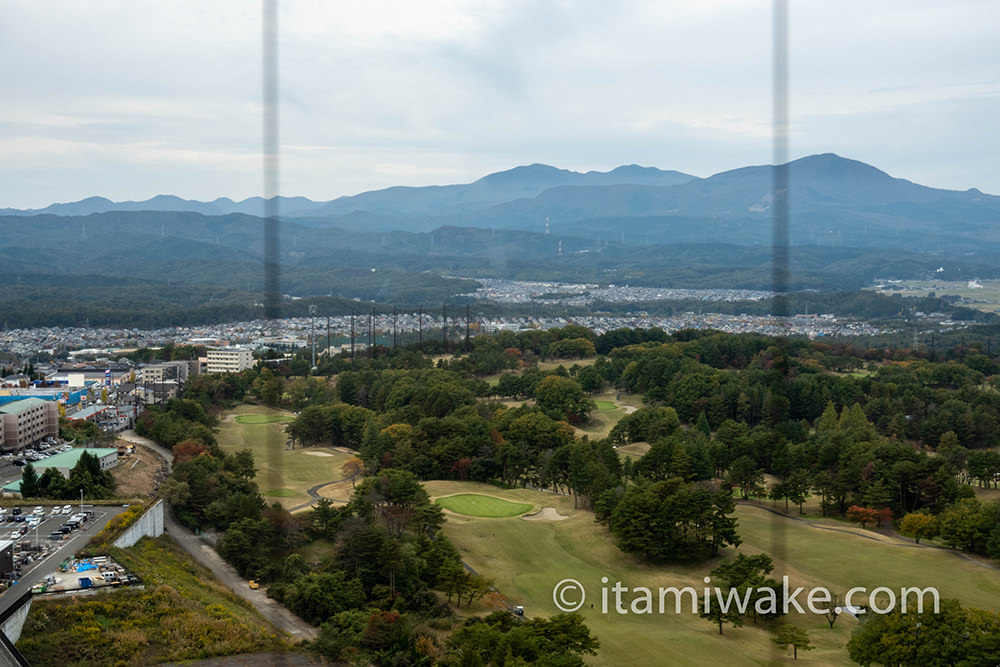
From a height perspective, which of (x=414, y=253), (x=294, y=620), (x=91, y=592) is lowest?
(x=294, y=620)

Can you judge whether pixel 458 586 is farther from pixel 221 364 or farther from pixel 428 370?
pixel 221 364

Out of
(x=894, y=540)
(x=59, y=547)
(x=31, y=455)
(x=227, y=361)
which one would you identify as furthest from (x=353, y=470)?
(x=227, y=361)

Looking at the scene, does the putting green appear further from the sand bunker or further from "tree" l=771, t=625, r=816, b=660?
"tree" l=771, t=625, r=816, b=660

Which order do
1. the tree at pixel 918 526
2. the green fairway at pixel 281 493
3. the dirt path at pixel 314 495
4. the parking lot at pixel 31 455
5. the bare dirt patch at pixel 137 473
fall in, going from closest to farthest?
the tree at pixel 918 526, the bare dirt patch at pixel 137 473, the dirt path at pixel 314 495, the parking lot at pixel 31 455, the green fairway at pixel 281 493

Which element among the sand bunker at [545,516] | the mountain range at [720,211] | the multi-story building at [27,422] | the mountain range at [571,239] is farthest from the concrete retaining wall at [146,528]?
the mountain range at [720,211]

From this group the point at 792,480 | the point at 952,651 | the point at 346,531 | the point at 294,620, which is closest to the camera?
the point at 952,651

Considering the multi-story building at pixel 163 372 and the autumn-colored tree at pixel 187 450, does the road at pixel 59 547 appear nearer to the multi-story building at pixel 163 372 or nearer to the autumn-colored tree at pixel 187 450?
the autumn-colored tree at pixel 187 450

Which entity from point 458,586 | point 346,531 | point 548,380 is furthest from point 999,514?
point 548,380

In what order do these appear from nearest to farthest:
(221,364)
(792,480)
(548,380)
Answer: (792,480) < (548,380) < (221,364)
